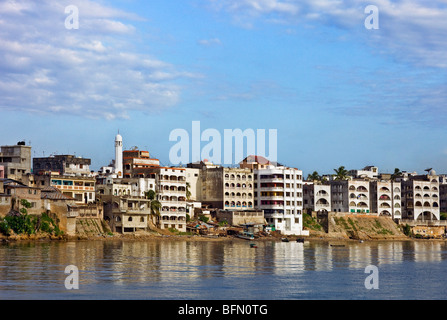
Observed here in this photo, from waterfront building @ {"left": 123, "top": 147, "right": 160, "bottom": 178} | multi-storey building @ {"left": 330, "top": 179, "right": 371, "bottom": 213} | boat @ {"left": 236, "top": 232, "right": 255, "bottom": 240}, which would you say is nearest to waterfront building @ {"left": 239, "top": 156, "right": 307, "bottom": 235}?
multi-storey building @ {"left": 330, "top": 179, "right": 371, "bottom": 213}

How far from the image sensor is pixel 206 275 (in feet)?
187

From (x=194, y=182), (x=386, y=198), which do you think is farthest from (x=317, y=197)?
(x=194, y=182)

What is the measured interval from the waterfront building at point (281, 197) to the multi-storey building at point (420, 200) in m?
31.3

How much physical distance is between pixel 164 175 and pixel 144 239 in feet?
58.2

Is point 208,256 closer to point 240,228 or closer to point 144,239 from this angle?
point 144,239

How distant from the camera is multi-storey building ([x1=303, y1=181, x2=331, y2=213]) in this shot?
14550 cm

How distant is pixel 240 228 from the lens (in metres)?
126

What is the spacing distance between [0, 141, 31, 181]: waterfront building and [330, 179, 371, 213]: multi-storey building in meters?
64.4

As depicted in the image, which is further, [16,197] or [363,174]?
[363,174]

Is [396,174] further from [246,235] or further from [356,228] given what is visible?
[246,235]

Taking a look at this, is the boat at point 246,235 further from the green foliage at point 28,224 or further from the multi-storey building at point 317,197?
the green foliage at point 28,224

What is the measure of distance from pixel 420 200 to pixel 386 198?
30.1 feet

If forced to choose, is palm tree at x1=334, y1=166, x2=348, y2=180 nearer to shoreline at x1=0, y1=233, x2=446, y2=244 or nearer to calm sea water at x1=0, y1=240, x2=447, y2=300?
shoreline at x1=0, y1=233, x2=446, y2=244
